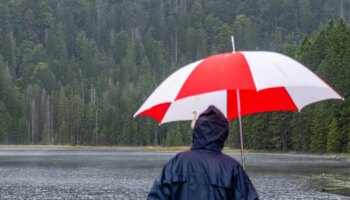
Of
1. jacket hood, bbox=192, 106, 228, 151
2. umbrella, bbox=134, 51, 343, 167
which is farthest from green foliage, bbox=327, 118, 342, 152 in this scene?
jacket hood, bbox=192, 106, 228, 151

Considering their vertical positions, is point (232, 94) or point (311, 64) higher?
point (311, 64)

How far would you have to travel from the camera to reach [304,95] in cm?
904

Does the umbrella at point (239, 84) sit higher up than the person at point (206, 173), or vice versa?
the umbrella at point (239, 84)

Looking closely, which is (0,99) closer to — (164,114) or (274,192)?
(274,192)

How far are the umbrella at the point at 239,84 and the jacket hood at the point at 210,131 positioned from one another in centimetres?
95

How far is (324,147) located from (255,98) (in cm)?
9192

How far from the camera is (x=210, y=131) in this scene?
21.6ft

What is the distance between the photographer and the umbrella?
7.72m

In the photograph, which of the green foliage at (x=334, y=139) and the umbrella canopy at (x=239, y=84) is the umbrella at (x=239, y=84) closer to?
the umbrella canopy at (x=239, y=84)

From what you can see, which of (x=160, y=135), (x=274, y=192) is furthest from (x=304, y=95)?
(x=160, y=135)

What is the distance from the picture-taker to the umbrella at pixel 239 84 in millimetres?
7719

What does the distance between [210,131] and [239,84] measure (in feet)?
4.06

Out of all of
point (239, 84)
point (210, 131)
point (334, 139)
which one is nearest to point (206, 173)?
point (210, 131)

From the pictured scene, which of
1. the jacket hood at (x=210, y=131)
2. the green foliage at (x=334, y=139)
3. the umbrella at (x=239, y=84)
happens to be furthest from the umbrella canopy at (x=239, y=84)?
the green foliage at (x=334, y=139)
